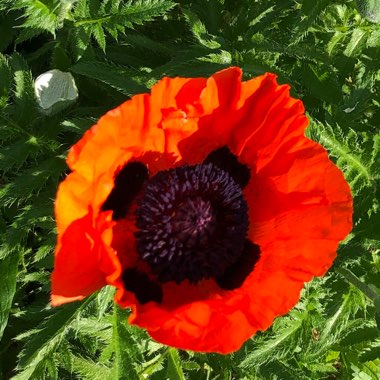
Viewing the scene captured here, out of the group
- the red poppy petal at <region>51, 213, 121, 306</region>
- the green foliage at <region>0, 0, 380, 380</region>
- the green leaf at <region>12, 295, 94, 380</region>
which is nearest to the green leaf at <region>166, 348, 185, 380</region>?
the green foliage at <region>0, 0, 380, 380</region>

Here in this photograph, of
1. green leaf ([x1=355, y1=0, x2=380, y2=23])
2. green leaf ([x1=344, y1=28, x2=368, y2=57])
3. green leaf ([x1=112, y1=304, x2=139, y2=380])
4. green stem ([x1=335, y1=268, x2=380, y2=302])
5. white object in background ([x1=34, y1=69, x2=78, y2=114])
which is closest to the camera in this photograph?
green leaf ([x1=355, y1=0, x2=380, y2=23])

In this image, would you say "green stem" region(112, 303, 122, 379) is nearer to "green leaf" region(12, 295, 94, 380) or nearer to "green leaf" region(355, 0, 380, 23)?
Result: "green leaf" region(12, 295, 94, 380)

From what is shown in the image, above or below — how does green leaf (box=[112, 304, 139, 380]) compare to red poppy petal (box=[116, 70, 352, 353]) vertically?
below

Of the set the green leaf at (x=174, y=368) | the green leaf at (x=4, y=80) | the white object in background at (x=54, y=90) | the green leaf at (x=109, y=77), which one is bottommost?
the green leaf at (x=174, y=368)

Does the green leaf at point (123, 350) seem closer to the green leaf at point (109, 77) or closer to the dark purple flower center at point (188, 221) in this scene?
the dark purple flower center at point (188, 221)

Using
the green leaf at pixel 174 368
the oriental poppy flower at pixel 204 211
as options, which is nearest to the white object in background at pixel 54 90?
the oriental poppy flower at pixel 204 211

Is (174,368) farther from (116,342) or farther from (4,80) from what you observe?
(4,80)

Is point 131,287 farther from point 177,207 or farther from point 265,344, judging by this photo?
point 265,344
